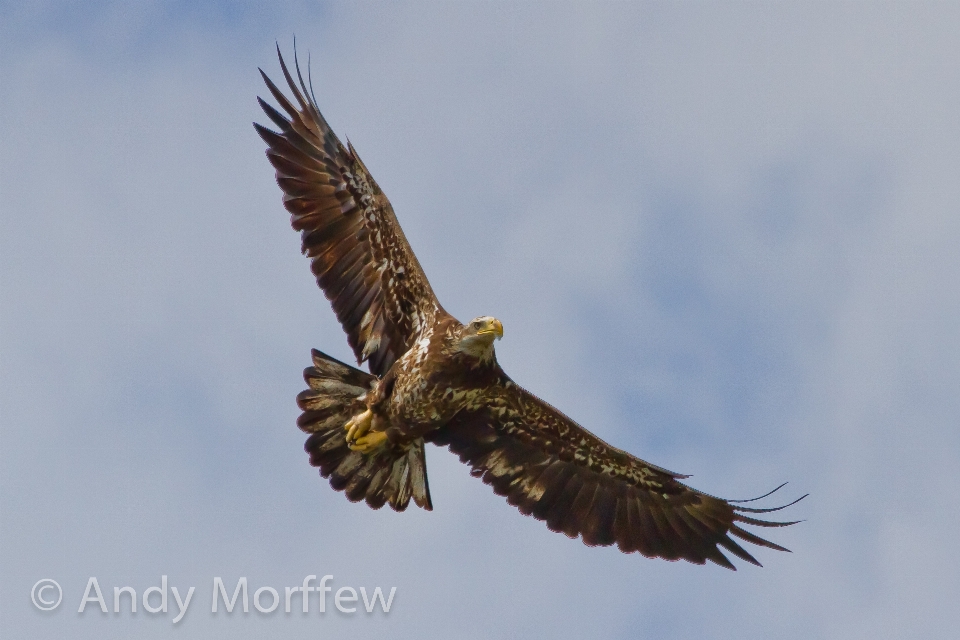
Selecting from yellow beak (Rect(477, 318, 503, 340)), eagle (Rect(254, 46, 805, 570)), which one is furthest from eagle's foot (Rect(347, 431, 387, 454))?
yellow beak (Rect(477, 318, 503, 340))

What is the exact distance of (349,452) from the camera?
1812cm

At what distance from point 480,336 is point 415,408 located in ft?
3.91

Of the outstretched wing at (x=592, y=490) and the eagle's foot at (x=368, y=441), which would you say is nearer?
the eagle's foot at (x=368, y=441)

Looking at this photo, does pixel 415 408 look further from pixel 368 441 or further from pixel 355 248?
pixel 355 248

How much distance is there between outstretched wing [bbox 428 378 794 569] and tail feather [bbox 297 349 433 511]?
53 centimetres

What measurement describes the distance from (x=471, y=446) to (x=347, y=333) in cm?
208

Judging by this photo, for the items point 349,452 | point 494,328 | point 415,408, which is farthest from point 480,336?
point 349,452

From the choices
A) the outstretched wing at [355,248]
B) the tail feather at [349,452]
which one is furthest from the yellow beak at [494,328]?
the tail feather at [349,452]

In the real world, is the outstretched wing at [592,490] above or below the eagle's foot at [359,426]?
above

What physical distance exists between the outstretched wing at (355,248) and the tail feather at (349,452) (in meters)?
0.39

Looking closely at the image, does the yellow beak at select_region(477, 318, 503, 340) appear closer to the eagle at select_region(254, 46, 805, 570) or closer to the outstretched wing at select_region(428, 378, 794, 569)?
the eagle at select_region(254, 46, 805, 570)

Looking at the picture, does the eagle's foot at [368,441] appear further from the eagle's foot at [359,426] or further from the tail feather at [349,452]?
the tail feather at [349,452]

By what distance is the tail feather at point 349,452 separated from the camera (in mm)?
17828

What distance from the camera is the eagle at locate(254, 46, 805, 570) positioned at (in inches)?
695
